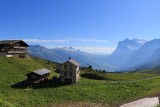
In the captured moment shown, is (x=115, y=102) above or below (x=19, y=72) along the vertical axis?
below

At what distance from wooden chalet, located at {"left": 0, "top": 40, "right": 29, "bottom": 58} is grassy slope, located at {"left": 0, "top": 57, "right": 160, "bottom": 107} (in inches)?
673

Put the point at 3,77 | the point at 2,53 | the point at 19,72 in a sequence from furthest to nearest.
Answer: the point at 2,53, the point at 19,72, the point at 3,77

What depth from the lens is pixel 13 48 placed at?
13525cm

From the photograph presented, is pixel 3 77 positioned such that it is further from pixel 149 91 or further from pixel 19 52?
pixel 149 91

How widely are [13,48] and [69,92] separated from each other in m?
52.5

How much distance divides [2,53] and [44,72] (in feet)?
111

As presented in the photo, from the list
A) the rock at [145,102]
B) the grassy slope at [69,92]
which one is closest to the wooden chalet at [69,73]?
the grassy slope at [69,92]

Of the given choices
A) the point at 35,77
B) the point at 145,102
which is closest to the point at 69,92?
the point at 35,77

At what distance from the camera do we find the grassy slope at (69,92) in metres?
83.4

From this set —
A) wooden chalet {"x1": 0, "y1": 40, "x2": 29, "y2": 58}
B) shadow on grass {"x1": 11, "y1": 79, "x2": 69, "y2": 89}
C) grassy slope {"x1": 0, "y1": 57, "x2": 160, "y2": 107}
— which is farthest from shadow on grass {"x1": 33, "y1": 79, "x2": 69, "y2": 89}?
wooden chalet {"x1": 0, "y1": 40, "x2": 29, "y2": 58}

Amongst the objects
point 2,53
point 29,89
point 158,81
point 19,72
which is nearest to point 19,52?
point 2,53

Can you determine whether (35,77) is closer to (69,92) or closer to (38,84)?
(38,84)

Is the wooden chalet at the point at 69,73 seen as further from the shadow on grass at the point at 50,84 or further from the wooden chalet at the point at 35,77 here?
the wooden chalet at the point at 35,77

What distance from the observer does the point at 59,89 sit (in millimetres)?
96125
